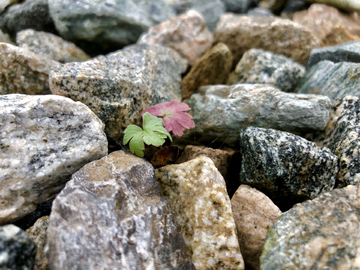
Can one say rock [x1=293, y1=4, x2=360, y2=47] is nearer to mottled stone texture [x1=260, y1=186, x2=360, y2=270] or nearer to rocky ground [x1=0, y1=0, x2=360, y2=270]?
rocky ground [x1=0, y1=0, x2=360, y2=270]

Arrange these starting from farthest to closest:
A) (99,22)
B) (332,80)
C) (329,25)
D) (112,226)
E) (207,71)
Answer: (329,25)
(99,22)
(207,71)
(332,80)
(112,226)

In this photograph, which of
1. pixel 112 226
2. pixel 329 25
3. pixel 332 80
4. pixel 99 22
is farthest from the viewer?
pixel 329 25

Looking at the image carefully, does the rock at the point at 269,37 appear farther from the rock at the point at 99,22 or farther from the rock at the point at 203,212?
the rock at the point at 203,212

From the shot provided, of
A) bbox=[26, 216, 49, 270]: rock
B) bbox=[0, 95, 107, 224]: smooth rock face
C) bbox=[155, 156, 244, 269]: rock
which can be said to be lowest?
bbox=[26, 216, 49, 270]: rock

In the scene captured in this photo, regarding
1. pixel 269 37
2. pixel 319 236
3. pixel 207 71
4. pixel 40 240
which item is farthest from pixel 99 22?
pixel 319 236

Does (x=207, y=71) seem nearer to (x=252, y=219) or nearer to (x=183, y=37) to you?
(x=183, y=37)

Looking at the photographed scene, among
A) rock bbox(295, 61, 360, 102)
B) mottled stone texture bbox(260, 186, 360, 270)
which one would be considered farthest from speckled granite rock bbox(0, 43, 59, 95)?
rock bbox(295, 61, 360, 102)

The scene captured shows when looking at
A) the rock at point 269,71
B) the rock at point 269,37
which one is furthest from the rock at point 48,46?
the rock at point 269,71
